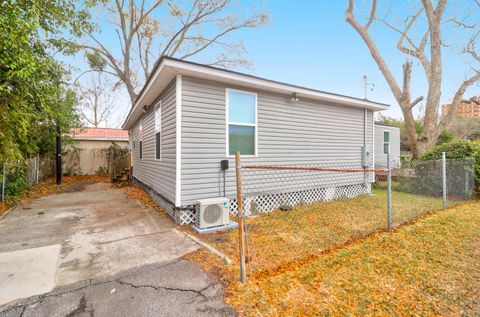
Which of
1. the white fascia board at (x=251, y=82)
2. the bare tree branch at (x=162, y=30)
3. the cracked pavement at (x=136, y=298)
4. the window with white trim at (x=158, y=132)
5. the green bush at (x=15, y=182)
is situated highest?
the bare tree branch at (x=162, y=30)

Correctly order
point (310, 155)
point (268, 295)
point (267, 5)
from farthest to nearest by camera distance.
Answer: point (267, 5)
point (310, 155)
point (268, 295)

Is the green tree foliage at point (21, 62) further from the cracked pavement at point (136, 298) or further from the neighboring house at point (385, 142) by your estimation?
the neighboring house at point (385, 142)

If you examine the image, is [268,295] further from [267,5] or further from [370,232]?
[267,5]

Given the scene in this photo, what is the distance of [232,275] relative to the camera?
2.57 meters

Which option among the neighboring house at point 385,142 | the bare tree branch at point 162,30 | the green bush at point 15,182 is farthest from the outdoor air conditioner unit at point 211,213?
the bare tree branch at point 162,30

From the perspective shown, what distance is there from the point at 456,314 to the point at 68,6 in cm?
1047

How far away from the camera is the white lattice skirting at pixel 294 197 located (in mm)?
5340

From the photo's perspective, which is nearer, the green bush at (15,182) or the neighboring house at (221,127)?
the neighboring house at (221,127)

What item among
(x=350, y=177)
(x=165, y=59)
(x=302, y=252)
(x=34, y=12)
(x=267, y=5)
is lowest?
(x=302, y=252)

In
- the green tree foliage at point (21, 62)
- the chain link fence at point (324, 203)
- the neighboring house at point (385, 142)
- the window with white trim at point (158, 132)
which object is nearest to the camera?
the chain link fence at point (324, 203)

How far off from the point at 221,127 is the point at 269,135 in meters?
1.37

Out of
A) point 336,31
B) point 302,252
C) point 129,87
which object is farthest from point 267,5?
point 302,252

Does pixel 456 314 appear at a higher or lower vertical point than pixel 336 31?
lower

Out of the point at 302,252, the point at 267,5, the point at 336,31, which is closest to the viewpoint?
the point at 302,252
